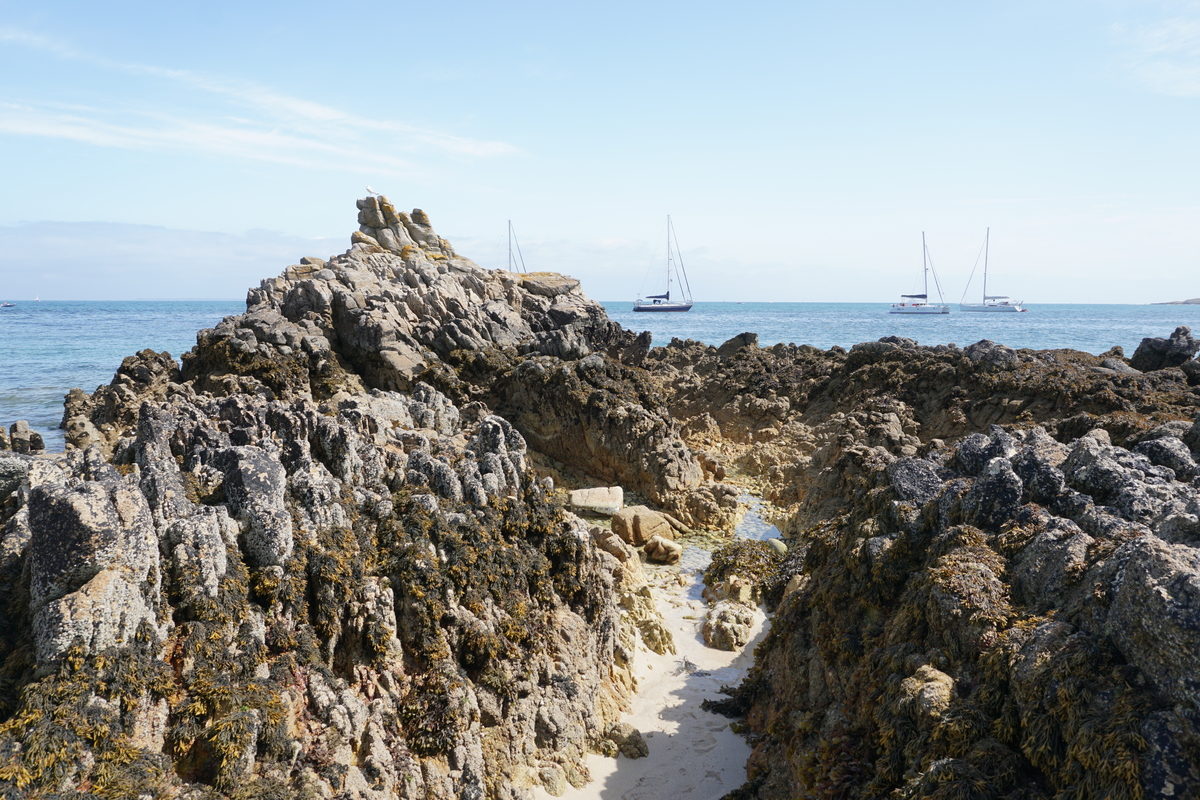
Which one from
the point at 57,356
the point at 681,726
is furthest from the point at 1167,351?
the point at 57,356

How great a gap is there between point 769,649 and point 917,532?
513 cm

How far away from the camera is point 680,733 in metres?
15.6

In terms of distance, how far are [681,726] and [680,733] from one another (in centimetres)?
27

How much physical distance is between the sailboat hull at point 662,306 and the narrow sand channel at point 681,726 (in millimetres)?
131155

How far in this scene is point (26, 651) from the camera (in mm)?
9336

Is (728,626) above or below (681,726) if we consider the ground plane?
above

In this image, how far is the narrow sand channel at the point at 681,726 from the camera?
13906 mm

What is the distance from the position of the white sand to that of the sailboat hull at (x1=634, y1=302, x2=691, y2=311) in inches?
5213

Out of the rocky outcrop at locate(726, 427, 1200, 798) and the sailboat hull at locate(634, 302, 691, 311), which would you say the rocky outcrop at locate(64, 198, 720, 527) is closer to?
the rocky outcrop at locate(726, 427, 1200, 798)

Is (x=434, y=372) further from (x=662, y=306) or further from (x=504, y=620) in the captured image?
(x=662, y=306)

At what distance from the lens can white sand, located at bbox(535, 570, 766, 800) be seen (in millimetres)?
13891

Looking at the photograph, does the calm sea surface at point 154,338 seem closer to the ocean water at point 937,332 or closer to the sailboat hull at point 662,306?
the ocean water at point 937,332

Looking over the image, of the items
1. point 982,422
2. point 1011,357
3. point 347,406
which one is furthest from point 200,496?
point 1011,357

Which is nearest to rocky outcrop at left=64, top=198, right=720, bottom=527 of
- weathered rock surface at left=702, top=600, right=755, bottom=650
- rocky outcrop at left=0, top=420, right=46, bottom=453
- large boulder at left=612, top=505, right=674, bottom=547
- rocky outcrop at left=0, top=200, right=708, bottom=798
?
large boulder at left=612, top=505, right=674, bottom=547
